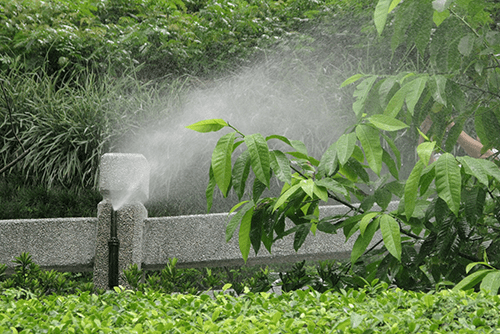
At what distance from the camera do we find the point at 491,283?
1421mm

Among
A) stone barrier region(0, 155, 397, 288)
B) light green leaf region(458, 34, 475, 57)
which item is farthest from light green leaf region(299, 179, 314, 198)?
stone barrier region(0, 155, 397, 288)

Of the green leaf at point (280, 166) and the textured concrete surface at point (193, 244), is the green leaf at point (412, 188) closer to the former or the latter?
the green leaf at point (280, 166)

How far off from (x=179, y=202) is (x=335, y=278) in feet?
10.1

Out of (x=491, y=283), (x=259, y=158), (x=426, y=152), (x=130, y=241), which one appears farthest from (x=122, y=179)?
(x=491, y=283)

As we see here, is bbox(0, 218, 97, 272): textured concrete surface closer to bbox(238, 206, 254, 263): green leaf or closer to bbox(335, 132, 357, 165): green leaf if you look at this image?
bbox(238, 206, 254, 263): green leaf

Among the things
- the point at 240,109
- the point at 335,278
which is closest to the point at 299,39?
the point at 240,109

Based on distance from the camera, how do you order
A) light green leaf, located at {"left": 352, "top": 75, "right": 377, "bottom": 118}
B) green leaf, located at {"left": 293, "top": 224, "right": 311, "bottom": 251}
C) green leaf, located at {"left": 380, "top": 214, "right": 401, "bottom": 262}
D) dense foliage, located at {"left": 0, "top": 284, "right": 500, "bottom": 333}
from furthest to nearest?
green leaf, located at {"left": 293, "top": 224, "right": 311, "bottom": 251} < light green leaf, located at {"left": 352, "top": 75, "right": 377, "bottom": 118} < green leaf, located at {"left": 380, "top": 214, "right": 401, "bottom": 262} < dense foliage, located at {"left": 0, "top": 284, "right": 500, "bottom": 333}

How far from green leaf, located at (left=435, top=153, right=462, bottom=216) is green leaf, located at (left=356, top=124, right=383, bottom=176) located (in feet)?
0.66

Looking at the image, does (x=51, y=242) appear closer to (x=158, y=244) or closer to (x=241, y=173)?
(x=158, y=244)

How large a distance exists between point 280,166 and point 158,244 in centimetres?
196

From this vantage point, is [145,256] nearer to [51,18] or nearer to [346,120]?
[346,120]

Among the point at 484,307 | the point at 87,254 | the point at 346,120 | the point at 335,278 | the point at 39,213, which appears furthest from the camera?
the point at 346,120

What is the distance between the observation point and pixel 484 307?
1247mm

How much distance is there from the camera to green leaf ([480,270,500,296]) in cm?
140
